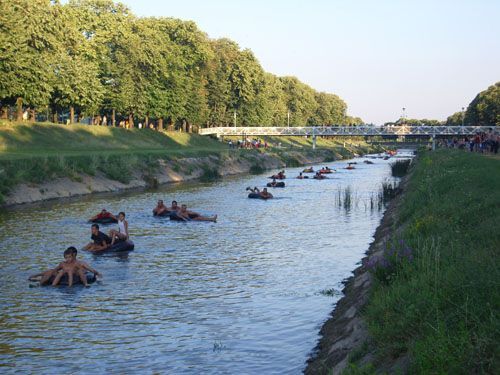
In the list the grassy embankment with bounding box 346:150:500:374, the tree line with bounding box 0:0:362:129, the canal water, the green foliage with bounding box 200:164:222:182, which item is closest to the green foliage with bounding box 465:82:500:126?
the tree line with bounding box 0:0:362:129

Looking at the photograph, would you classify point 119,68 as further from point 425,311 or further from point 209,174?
point 425,311

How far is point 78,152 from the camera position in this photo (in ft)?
236

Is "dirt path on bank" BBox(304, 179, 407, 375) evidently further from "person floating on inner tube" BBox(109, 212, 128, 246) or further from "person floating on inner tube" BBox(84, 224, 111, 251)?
"person floating on inner tube" BBox(84, 224, 111, 251)

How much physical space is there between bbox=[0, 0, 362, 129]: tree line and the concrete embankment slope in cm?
5789

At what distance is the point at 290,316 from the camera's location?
17.9m

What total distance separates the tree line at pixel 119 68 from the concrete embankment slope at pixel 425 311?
57.9 metres

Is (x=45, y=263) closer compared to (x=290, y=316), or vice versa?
(x=290, y=316)

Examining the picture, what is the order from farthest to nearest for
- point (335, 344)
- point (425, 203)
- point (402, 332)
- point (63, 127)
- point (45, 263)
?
point (63, 127) → point (425, 203) → point (45, 263) → point (335, 344) → point (402, 332)

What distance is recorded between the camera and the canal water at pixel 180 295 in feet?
48.1

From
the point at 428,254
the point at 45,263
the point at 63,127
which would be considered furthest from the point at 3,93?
the point at 428,254

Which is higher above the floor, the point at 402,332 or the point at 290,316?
the point at 402,332

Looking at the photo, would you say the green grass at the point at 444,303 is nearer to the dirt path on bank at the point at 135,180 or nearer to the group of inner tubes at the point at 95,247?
the group of inner tubes at the point at 95,247

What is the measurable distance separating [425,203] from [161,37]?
9779 centimetres

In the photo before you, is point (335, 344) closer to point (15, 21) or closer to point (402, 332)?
point (402, 332)
